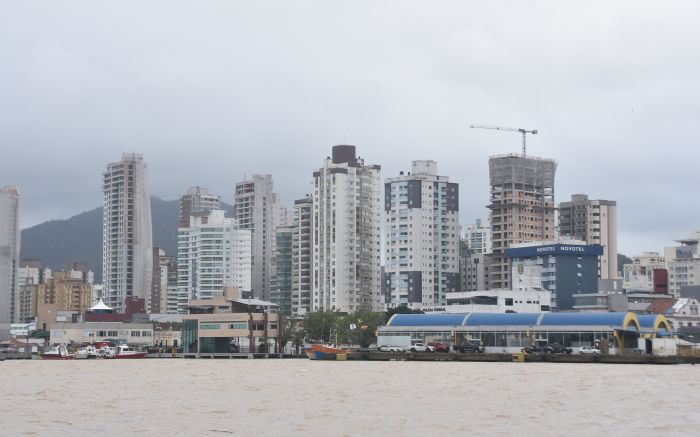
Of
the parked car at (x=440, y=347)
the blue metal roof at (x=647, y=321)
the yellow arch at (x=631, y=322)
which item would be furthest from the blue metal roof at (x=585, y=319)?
the parked car at (x=440, y=347)

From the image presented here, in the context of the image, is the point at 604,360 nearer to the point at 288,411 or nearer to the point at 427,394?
→ the point at 427,394

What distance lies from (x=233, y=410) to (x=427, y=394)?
19058 mm

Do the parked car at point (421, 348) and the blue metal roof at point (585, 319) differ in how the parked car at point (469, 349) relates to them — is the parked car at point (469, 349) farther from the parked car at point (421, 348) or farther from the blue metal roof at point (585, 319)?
the blue metal roof at point (585, 319)

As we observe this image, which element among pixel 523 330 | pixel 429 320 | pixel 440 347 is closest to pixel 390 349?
pixel 440 347

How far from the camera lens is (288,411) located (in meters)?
75.6

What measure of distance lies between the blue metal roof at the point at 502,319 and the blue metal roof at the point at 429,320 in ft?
7.10

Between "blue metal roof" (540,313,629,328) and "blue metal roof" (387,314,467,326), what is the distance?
52.4 feet

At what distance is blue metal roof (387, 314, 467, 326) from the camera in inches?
7195

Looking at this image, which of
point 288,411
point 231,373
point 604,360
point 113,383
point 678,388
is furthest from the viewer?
point 604,360

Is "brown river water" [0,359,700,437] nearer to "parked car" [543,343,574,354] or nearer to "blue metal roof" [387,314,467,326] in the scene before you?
"parked car" [543,343,574,354]

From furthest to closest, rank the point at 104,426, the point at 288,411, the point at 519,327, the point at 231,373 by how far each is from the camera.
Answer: the point at 519,327 → the point at 231,373 → the point at 288,411 → the point at 104,426

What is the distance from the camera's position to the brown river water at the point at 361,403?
65.5m

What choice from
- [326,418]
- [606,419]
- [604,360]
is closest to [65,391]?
[326,418]

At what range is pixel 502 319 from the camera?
177 m
